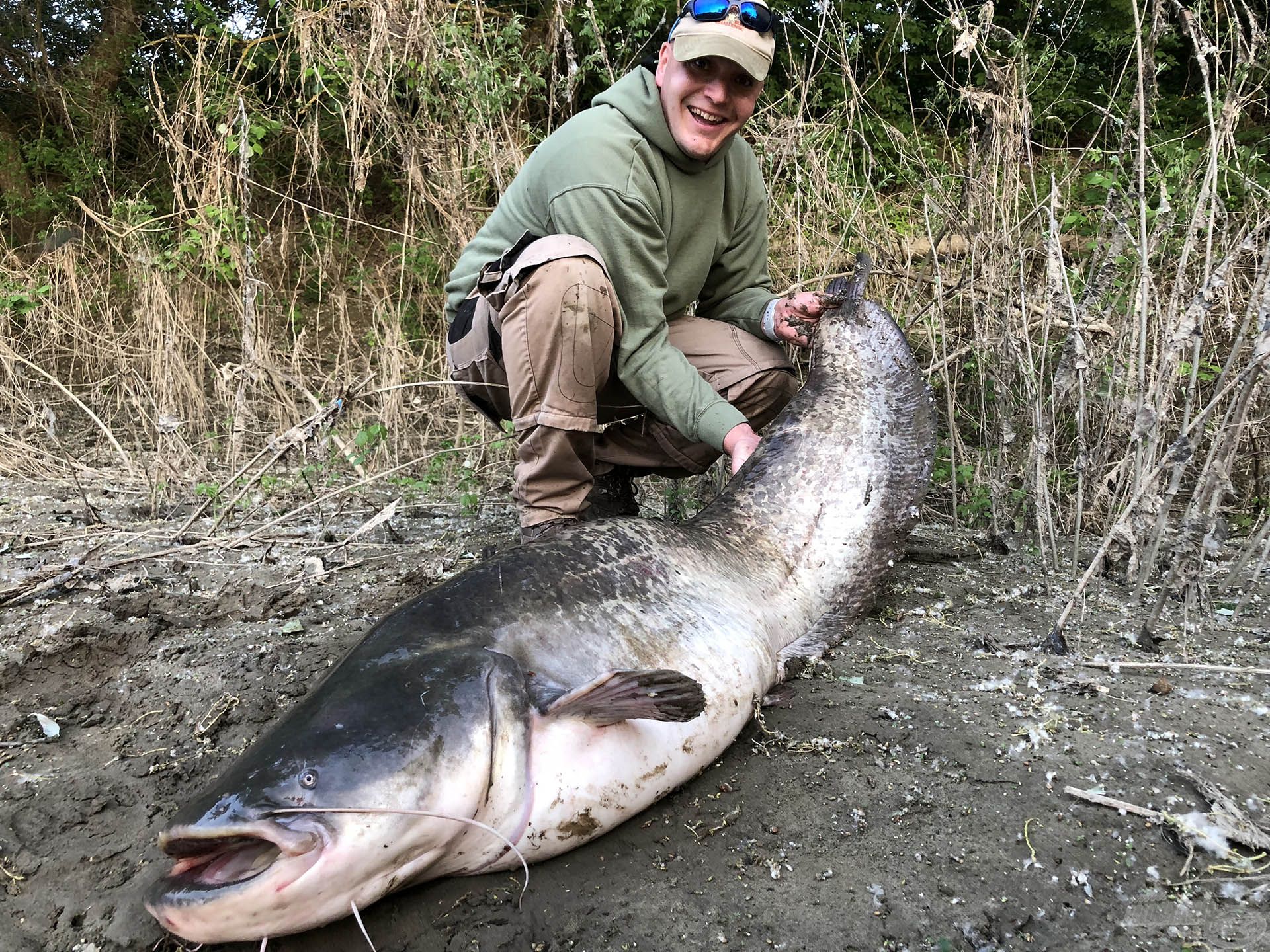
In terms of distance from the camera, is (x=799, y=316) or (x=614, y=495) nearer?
(x=799, y=316)

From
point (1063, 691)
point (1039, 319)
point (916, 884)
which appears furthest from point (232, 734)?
point (1039, 319)

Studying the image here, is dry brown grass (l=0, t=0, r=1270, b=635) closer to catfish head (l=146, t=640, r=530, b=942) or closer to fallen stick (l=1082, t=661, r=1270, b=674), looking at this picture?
fallen stick (l=1082, t=661, r=1270, b=674)

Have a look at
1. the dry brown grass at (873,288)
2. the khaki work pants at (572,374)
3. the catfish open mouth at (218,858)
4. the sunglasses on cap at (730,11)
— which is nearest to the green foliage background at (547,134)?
the dry brown grass at (873,288)

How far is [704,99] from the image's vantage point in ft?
10.2

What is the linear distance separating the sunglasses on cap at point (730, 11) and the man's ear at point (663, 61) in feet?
0.44

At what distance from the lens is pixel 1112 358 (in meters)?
3.40

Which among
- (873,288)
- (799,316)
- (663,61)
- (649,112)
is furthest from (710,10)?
(873,288)

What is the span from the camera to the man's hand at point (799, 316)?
11.3 feet

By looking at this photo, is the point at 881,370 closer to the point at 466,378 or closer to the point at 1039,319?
the point at 1039,319

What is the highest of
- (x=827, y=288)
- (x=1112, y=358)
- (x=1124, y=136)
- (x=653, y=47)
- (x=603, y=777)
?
(x=653, y=47)

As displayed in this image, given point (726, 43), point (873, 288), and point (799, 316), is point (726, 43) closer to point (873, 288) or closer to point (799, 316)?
point (799, 316)

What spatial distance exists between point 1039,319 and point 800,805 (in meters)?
2.33

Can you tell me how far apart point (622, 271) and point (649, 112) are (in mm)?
595

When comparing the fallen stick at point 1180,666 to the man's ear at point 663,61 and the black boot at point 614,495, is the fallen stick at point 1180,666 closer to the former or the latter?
the black boot at point 614,495
